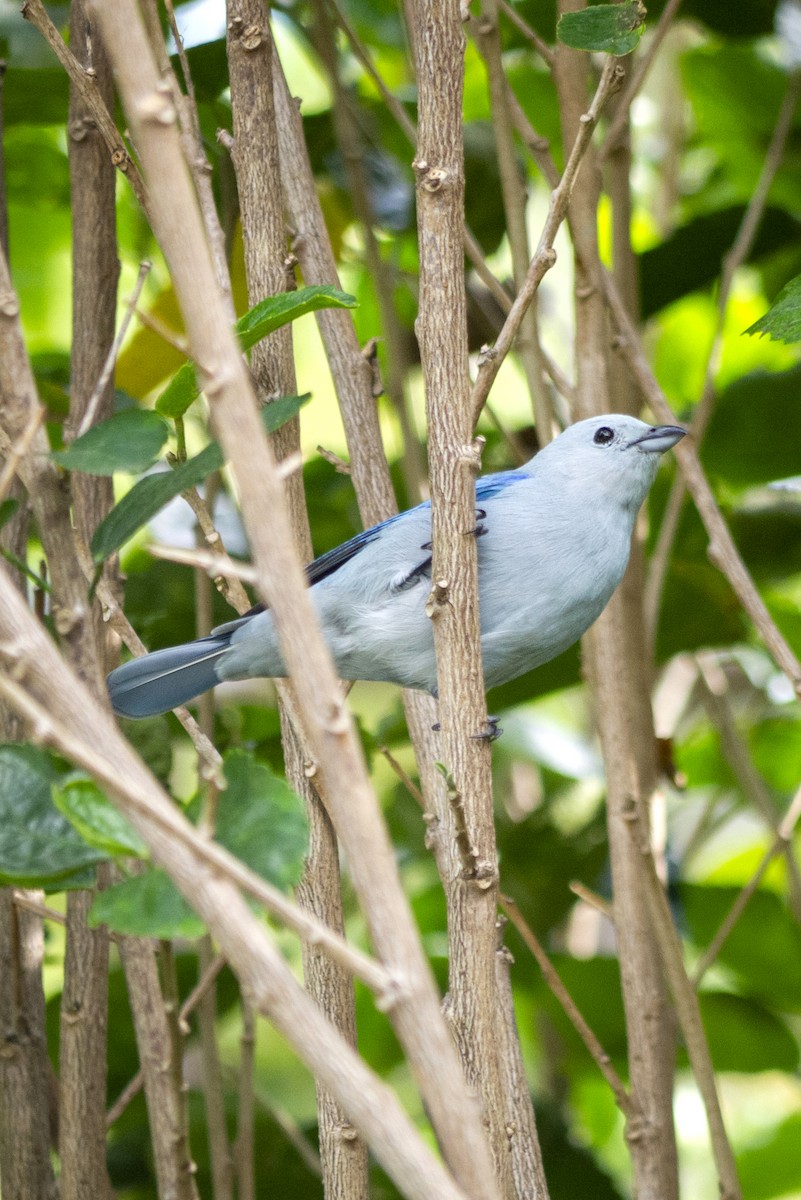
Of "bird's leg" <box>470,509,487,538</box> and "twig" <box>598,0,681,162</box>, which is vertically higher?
"twig" <box>598,0,681,162</box>

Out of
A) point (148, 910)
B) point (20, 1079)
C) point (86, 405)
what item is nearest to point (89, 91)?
point (86, 405)

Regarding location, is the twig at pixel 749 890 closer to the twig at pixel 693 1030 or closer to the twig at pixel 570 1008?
the twig at pixel 693 1030

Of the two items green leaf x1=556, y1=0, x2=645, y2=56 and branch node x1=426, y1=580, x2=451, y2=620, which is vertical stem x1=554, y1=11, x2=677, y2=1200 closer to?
green leaf x1=556, y1=0, x2=645, y2=56

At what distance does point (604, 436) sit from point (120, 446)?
4.17 ft

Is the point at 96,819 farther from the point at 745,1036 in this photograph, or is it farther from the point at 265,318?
→ the point at 745,1036

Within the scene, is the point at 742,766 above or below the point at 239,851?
above

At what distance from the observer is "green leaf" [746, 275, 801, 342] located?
1.43 m

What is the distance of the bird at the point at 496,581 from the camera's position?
1.94 metres

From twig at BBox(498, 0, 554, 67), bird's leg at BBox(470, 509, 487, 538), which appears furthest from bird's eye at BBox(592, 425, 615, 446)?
twig at BBox(498, 0, 554, 67)

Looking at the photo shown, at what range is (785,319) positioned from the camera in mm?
1470

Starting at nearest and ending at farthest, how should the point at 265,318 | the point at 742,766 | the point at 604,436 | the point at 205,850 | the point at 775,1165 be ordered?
the point at 205,850, the point at 265,318, the point at 604,436, the point at 742,766, the point at 775,1165

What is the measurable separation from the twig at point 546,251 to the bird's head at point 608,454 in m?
0.72

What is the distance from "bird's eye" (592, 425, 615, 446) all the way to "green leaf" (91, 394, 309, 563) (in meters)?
1.13

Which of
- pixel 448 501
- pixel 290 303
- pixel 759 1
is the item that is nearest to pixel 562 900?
pixel 448 501
